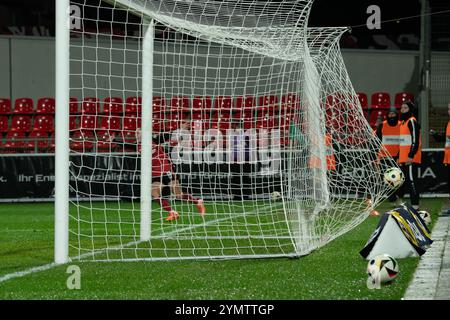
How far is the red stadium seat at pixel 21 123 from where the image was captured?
71.2 feet

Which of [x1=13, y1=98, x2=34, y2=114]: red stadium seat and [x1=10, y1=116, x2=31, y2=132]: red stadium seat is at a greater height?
[x1=13, y1=98, x2=34, y2=114]: red stadium seat

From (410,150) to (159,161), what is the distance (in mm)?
5261

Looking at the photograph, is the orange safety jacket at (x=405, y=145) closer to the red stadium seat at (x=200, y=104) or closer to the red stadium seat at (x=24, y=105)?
the red stadium seat at (x=200, y=104)

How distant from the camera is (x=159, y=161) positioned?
40.8ft

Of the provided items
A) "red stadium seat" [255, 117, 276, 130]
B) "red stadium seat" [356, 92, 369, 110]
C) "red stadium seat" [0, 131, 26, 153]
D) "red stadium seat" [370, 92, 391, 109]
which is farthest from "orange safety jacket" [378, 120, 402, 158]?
"red stadium seat" [0, 131, 26, 153]

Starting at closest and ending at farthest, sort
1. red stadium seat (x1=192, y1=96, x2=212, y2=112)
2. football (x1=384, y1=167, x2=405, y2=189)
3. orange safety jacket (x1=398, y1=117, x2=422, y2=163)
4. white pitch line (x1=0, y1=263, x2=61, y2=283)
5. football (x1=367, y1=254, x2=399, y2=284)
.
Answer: football (x1=367, y1=254, x2=399, y2=284) → white pitch line (x1=0, y1=263, x2=61, y2=283) → red stadium seat (x1=192, y1=96, x2=212, y2=112) → football (x1=384, y1=167, x2=405, y2=189) → orange safety jacket (x1=398, y1=117, x2=422, y2=163)

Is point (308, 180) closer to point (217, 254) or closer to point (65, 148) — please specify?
point (217, 254)

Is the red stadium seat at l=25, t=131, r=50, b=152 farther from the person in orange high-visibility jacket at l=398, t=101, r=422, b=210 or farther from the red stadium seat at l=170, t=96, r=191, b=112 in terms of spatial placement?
the person in orange high-visibility jacket at l=398, t=101, r=422, b=210

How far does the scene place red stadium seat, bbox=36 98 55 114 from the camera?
21938 millimetres

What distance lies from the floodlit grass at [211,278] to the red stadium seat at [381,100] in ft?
42.0

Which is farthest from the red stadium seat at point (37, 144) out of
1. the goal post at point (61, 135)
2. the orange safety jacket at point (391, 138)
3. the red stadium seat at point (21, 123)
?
the goal post at point (61, 135)

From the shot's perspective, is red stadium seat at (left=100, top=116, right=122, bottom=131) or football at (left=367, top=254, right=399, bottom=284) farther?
red stadium seat at (left=100, top=116, right=122, bottom=131)

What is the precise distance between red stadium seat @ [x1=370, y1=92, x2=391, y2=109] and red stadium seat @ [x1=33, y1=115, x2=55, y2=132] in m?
8.07

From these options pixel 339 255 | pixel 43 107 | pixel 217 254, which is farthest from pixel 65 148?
pixel 43 107
